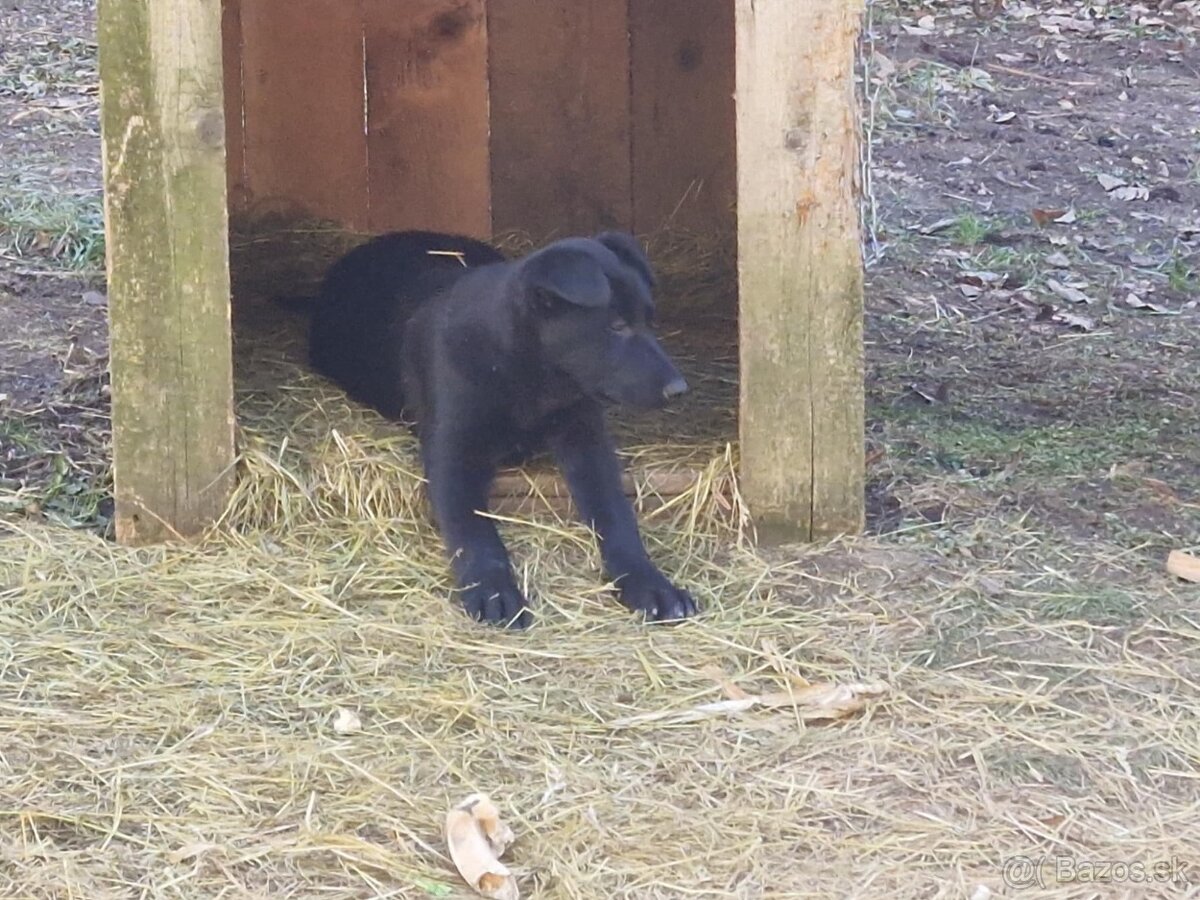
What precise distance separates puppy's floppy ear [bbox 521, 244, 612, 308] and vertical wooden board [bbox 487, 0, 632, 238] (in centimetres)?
261

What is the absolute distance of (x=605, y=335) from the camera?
13.9 ft

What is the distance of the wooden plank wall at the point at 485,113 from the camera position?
6.52 meters

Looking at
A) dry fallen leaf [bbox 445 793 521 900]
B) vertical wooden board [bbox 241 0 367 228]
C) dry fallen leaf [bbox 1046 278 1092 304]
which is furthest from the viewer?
dry fallen leaf [bbox 1046 278 1092 304]

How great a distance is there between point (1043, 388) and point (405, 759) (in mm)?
3509

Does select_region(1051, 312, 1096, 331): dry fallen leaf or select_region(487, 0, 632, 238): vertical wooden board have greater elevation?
select_region(487, 0, 632, 238): vertical wooden board

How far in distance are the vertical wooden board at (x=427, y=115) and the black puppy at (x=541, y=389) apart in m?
2.10

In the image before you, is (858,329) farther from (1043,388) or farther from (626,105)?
(626,105)

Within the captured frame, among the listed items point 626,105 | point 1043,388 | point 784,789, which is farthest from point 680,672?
point 626,105

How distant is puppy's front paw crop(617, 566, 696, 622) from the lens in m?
3.83

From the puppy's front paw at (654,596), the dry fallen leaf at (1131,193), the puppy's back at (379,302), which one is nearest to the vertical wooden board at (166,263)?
the puppy's back at (379,302)

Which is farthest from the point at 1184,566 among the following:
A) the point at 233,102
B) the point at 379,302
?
the point at 233,102

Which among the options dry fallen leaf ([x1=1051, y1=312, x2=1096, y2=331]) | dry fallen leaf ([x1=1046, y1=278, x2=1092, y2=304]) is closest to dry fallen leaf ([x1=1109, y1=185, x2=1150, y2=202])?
dry fallen leaf ([x1=1046, y1=278, x2=1092, y2=304])

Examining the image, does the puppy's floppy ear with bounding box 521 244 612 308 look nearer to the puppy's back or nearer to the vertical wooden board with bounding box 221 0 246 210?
the puppy's back

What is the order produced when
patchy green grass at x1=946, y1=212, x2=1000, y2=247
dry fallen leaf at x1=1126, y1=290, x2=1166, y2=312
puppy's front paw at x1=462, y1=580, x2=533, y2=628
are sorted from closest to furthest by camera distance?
puppy's front paw at x1=462, y1=580, x2=533, y2=628
dry fallen leaf at x1=1126, y1=290, x2=1166, y2=312
patchy green grass at x1=946, y1=212, x2=1000, y2=247
